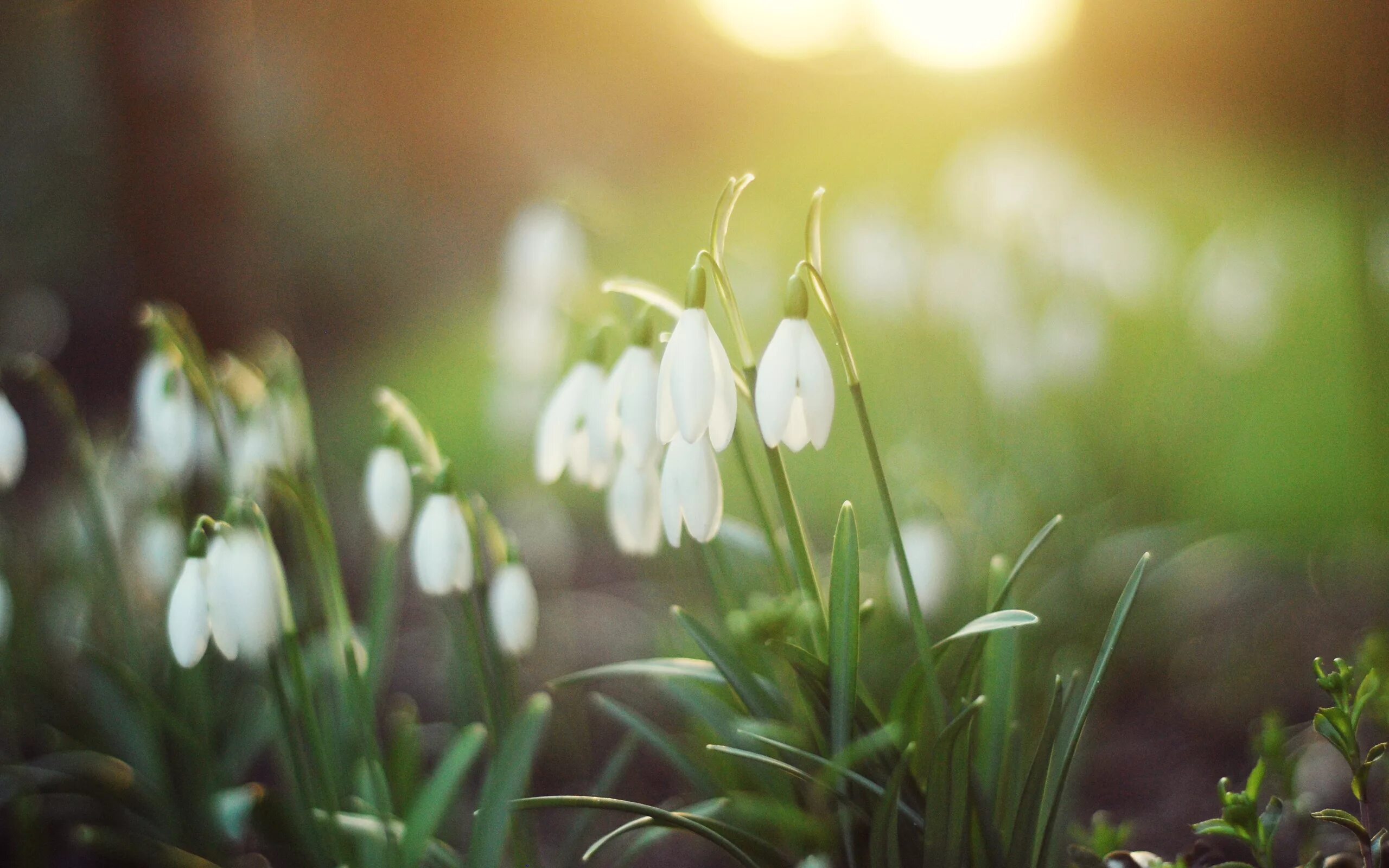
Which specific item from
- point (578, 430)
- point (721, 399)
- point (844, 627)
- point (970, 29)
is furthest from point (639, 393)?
point (970, 29)

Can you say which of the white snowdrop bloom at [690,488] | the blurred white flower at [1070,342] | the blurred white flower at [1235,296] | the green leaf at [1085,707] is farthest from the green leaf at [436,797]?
the blurred white flower at [1235,296]

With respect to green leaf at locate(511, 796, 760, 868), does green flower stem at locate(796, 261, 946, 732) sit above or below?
above

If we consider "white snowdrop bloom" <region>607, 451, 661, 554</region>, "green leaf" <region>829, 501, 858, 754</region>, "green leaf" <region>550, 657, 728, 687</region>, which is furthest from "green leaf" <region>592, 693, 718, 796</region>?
"green leaf" <region>829, 501, 858, 754</region>

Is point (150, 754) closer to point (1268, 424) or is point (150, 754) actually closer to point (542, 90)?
point (1268, 424)

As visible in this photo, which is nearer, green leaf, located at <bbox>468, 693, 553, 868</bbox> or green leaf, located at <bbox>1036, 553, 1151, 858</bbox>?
green leaf, located at <bbox>1036, 553, 1151, 858</bbox>

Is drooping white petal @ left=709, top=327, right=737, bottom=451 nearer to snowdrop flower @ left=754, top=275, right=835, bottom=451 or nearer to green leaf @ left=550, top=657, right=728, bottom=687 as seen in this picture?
snowdrop flower @ left=754, top=275, right=835, bottom=451

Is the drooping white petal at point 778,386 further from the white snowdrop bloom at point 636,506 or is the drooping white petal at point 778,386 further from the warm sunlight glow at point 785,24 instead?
the warm sunlight glow at point 785,24

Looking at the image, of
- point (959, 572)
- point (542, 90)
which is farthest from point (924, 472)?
point (542, 90)
